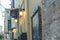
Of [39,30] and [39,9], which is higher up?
[39,9]

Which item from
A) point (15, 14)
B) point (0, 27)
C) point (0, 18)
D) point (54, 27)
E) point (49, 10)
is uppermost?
point (49, 10)

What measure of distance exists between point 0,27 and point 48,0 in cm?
3359

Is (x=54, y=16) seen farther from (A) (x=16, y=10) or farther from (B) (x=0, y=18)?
(B) (x=0, y=18)

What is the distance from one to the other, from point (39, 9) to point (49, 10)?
7.59 ft

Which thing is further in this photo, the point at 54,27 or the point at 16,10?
the point at 16,10

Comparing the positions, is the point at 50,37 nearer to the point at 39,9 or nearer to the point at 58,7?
the point at 58,7

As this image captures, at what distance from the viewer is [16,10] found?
12.6 meters

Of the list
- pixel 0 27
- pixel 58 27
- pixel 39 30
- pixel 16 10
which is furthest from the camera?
pixel 0 27

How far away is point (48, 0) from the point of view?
2.47 m

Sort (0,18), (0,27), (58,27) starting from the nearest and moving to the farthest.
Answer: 1. (58,27)
2. (0,18)
3. (0,27)

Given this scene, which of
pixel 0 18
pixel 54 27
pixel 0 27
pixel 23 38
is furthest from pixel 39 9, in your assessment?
pixel 0 27

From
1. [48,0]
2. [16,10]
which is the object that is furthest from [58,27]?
[16,10]

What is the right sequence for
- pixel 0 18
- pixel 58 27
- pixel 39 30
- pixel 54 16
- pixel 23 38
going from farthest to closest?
pixel 0 18 → pixel 23 38 → pixel 39 30 → pixel 54 16 → pixel 58 27

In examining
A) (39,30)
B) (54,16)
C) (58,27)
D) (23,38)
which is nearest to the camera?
(58,27)
